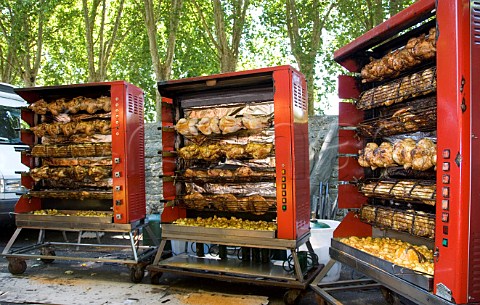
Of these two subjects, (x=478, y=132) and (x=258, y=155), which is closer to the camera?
(x=478, y=132)

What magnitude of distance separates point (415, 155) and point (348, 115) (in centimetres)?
111

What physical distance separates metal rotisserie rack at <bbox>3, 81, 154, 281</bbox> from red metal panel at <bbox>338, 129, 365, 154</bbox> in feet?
9.58

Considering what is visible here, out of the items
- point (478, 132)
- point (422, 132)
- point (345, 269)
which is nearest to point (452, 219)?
point (478, 132)

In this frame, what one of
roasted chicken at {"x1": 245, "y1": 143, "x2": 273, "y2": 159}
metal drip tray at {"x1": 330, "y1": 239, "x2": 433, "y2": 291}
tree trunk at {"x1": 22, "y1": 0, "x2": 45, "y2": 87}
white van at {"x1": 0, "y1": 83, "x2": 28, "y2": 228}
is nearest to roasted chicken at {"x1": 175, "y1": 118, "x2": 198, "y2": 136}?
roasted chicken at {"x1": 245, "y1": 143, "x2": 273, "y2": 159}

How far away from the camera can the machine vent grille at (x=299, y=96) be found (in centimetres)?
451

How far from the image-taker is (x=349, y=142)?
4344mm

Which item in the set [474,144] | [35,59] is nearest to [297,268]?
[474,144]

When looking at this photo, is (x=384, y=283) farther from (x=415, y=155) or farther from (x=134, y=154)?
(x=134, y=154)

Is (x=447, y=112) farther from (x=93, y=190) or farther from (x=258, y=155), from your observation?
(x=93, y=190)

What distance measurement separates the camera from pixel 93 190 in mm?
6035

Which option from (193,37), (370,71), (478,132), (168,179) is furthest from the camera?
Answer: (193,37)

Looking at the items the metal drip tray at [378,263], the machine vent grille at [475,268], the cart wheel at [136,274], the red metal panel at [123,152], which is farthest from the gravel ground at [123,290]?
the machine vent grille at [475,268]

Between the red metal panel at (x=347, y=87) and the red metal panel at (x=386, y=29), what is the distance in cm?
13

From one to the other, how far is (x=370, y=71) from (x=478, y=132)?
1.71 metres
